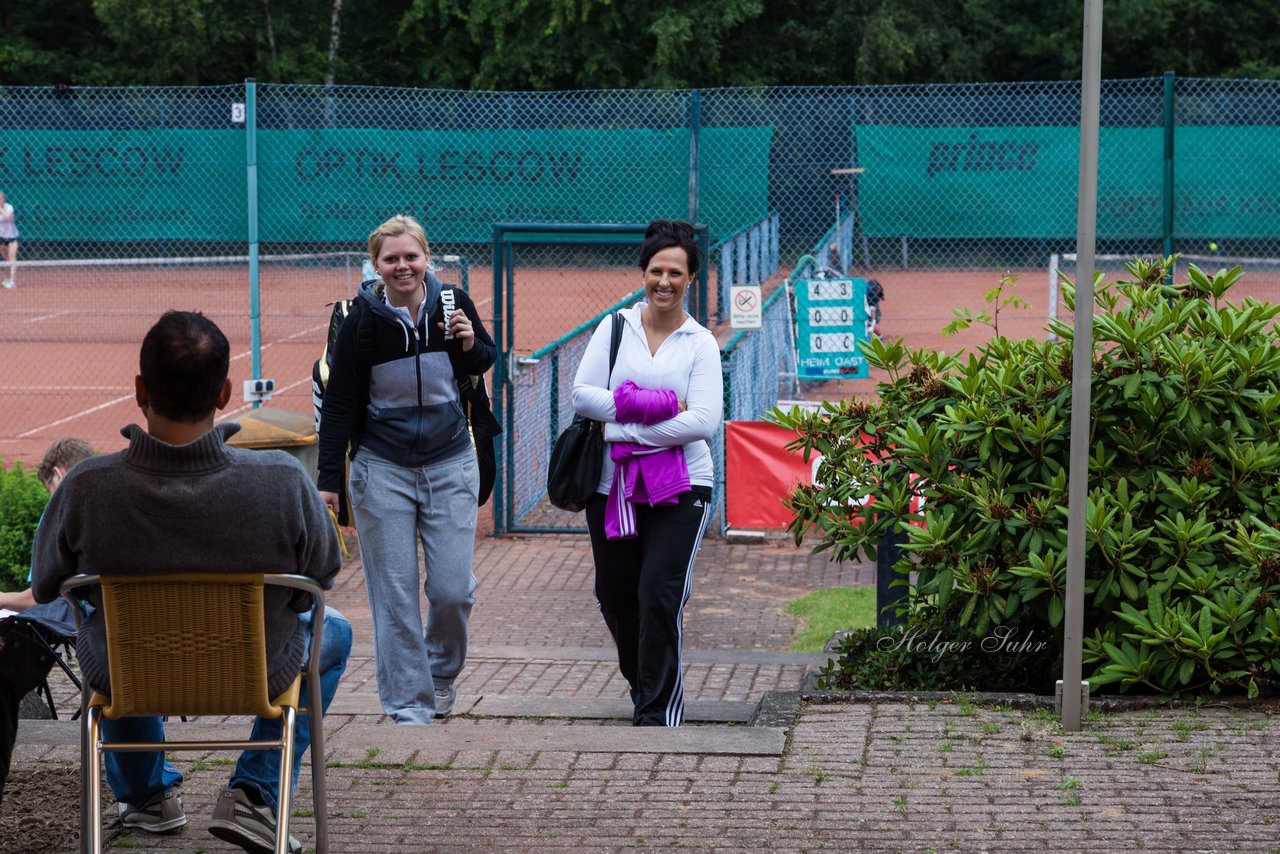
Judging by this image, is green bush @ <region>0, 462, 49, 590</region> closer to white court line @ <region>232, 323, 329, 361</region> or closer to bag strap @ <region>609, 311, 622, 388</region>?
bag strap @ <region>609, 311, 622, 388</region>

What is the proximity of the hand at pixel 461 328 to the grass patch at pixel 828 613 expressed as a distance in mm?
3016

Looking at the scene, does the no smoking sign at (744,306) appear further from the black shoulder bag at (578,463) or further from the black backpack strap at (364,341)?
the black backpack strap at (364,341)

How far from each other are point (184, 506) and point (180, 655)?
0.31m

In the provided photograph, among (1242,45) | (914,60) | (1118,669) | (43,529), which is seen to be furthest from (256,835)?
(1242,45)

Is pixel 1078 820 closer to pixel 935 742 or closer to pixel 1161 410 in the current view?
pixel 935 742

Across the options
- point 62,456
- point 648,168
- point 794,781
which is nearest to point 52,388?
point 648,168

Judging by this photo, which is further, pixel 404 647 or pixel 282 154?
pixel 282 154

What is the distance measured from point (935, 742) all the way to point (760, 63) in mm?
31046

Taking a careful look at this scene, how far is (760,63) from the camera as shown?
34.3m

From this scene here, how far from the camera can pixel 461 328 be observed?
17.1ft

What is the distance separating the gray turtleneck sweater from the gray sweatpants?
1865mm

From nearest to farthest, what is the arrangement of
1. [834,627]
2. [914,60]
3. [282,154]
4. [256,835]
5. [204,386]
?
1. [204,386]
2. [256,835]
3. [834,627]
4. [282,154]
5. [914,60]

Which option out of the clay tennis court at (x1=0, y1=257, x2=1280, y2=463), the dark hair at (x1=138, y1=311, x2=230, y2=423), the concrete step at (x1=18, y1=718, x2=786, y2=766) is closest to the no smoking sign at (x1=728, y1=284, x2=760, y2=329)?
the clay tennis court at (x1=0, y1=257, x2=1280, y2=463)
